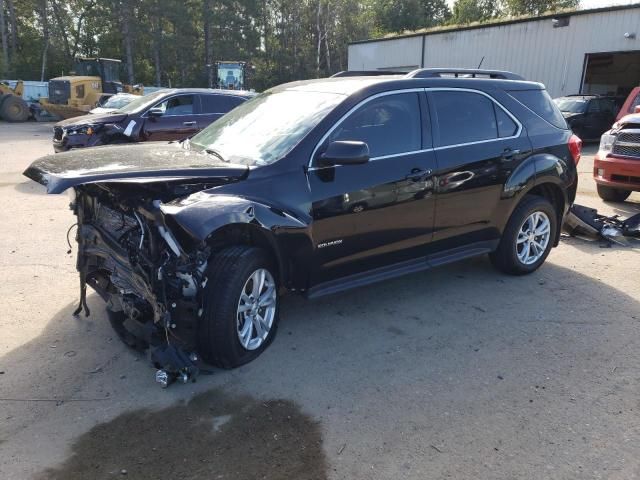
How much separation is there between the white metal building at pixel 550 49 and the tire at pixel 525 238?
18.3m

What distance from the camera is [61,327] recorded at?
415cm

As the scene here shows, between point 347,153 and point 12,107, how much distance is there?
88.9 feet

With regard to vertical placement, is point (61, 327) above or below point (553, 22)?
below

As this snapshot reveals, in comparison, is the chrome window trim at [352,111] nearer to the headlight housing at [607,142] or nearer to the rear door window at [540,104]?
the rear door window at [540,104]

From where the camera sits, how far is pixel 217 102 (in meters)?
11.2

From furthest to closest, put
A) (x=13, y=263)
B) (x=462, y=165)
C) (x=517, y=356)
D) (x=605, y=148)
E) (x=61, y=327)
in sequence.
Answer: (x=605, y=148) → (x=13, y=263) → (x=462, y=165) → (x=61, y=327) → (x=517, y=356)

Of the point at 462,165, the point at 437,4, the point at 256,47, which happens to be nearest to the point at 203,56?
the point at 256,47

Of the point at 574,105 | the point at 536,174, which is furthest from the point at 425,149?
the point at 574,105

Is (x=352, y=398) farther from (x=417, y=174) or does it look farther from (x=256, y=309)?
(x=417, y=174)

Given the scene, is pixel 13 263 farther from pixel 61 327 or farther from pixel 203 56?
pixel 203 56

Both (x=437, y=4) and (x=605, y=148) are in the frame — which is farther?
(x=437, y=4)

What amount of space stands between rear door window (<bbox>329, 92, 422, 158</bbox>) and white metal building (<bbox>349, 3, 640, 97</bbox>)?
19662mm

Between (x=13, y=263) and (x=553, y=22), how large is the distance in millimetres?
22601

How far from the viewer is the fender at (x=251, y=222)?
3.08 m
